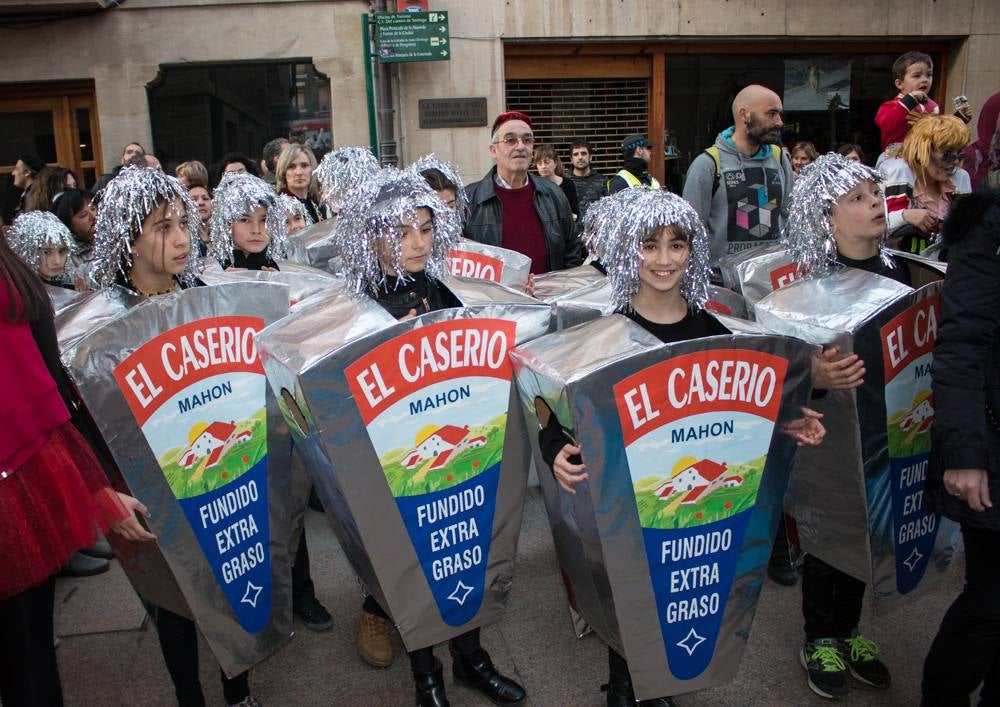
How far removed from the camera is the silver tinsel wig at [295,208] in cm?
458

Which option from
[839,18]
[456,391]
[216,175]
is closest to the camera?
[456,391]

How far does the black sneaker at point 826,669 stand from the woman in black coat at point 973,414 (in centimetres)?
55

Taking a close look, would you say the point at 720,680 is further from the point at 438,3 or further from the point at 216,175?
the point at 438,3

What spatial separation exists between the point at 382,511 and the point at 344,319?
566 millimetres

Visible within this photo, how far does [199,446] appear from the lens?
2.38 meters

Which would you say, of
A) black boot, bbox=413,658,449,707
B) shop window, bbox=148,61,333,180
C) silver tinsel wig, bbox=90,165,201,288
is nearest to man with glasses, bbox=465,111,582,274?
silver tinsel wig, bbox=90,165,201,288

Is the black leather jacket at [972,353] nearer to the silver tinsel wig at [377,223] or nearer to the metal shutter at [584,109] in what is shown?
the silver tinsel wig at [377,223]

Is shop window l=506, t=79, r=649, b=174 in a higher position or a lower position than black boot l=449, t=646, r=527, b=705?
higher

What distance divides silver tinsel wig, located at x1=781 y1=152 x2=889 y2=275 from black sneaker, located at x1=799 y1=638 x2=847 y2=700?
125 cm

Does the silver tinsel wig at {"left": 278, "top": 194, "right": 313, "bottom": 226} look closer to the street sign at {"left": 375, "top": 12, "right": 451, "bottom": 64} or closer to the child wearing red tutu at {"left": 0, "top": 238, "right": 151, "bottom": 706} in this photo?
the child wearing red tutu at {"left": 0, "top": 238, "right": 151, "bottom": 706}

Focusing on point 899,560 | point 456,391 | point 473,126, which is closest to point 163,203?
point 456,391

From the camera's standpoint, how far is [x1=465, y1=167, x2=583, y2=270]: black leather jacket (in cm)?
428

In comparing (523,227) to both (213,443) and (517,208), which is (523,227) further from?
(213,443)

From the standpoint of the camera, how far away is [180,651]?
247 cm
